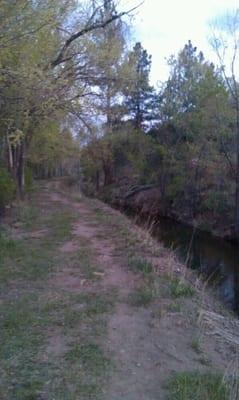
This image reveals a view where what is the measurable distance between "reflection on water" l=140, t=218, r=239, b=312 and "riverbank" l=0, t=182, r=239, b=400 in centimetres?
326

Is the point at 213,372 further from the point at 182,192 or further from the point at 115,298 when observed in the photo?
the point at 182,192

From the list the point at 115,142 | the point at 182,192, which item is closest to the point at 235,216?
the point at 182,192

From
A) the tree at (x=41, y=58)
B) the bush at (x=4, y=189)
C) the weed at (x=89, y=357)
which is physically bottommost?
Answer: the weed at (x=89, y=357)

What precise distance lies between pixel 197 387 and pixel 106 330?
1.76 metres

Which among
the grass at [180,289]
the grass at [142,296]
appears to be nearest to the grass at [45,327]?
the grass at [142,296]

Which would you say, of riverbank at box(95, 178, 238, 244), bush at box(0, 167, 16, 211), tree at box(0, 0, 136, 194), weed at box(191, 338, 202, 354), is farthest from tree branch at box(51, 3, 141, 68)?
riverbank at box(95, 178, 238, 244)

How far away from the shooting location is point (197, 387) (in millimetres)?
4812

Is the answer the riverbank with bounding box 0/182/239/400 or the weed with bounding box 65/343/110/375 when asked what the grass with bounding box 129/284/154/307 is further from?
the weed with bounding box 65/343/110/375

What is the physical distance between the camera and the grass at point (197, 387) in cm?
462

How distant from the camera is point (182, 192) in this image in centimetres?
3222

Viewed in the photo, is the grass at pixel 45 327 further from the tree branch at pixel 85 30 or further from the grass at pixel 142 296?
the tree branch at pixel 85 30

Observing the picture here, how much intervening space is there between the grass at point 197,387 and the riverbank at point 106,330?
11 millimetres

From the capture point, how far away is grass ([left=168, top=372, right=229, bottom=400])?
15.2 ft

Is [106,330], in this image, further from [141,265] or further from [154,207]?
[154,207]
